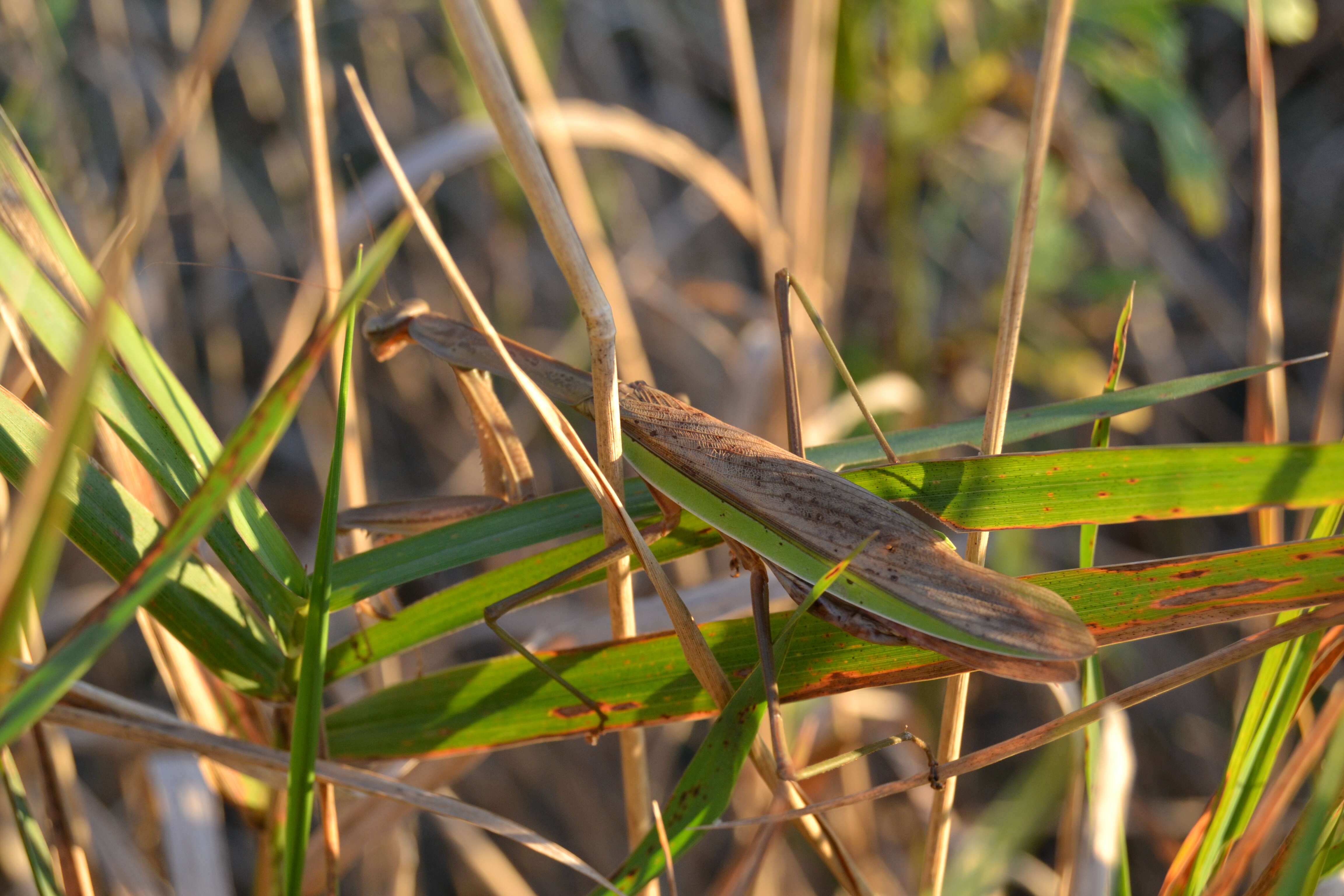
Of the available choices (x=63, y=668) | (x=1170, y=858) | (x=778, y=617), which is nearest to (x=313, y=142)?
(x=63, y=668)

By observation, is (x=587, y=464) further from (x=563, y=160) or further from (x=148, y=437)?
(x=563, y=160)

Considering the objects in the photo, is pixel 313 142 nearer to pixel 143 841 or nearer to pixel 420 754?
pixel 420 754

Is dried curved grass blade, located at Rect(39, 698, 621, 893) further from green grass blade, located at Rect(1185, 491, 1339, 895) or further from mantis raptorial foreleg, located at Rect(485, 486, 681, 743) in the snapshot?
green grass blade, located at Rect(1185, 491, 1339, 895)

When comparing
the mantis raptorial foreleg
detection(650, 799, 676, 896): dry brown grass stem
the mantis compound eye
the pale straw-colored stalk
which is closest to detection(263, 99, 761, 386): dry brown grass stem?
the pale straw-colored stalk

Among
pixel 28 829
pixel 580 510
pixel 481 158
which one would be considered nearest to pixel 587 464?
pixel 580 510

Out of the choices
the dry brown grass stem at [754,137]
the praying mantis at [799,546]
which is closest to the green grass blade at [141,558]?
the praying mantis at [799,546]
